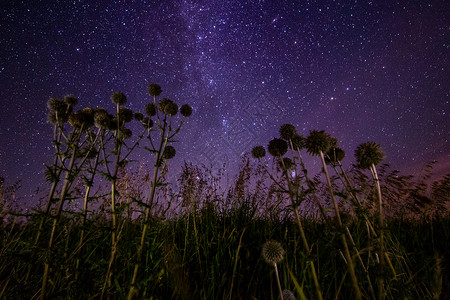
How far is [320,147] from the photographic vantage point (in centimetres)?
254

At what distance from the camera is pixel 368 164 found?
2.71 m

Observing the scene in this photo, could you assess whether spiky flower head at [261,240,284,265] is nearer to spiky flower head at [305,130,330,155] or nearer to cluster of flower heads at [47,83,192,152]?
spiky flower head at [305,130,330,155]

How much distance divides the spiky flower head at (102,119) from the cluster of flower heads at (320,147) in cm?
210

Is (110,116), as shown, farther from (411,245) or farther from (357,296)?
(411,245)

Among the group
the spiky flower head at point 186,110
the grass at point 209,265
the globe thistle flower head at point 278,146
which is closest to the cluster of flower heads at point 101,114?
the spiky flower head at point 186,110

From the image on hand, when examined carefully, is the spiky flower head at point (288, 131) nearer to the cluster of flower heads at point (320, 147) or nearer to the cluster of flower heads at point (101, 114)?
the cluster of flower heads at point (320, 147)

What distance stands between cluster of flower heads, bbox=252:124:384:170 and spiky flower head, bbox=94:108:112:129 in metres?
2.10

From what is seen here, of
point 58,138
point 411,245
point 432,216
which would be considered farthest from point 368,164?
point 58,138

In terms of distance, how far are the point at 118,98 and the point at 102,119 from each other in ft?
2.22

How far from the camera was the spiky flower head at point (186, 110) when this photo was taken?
348 cm

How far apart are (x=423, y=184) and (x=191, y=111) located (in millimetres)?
4763

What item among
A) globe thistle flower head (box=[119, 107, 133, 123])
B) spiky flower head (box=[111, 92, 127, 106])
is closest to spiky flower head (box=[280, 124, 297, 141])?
globe thistle flower head (box=[119, 107, 133, 123])

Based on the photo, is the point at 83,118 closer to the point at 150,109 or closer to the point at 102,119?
the point at 102,119

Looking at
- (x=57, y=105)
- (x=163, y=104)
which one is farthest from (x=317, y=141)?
(x=57, y=105)
